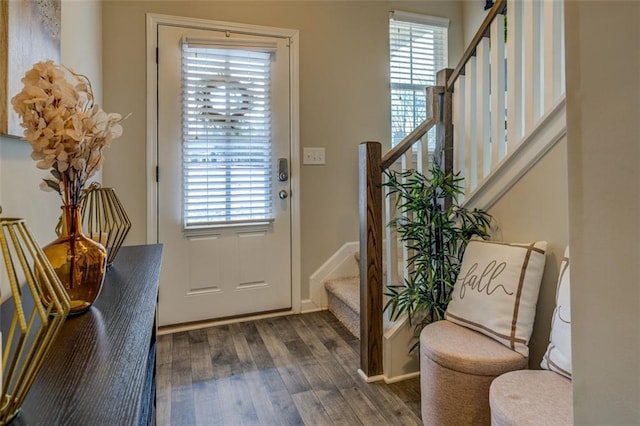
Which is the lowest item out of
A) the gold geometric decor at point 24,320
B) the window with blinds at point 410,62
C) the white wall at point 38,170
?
the gold geometric decor at point 24,320

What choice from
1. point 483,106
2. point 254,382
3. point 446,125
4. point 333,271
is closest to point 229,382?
point 254,382

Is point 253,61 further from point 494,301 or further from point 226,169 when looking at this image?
point 494,301

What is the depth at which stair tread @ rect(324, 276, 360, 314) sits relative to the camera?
2565mm

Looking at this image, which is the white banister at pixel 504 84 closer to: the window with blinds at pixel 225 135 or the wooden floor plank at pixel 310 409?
the wooden floor plank at pixel 310 409

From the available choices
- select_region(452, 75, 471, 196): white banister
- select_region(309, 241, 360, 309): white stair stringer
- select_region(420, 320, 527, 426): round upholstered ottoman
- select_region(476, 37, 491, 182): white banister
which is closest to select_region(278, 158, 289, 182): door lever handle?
select_region(309, 241, 360, 309): white stair stringer

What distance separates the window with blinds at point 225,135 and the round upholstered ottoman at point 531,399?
1978 mm

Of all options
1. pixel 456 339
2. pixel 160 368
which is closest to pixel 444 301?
pixel 456 339

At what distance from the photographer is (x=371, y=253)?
1915 mm

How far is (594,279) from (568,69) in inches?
11.4

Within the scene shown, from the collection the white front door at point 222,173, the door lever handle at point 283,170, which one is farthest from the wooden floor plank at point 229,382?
the door lever handle at point 283,170

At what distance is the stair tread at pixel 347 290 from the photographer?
8.41 feet

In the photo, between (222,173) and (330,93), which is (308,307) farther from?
(330,93)

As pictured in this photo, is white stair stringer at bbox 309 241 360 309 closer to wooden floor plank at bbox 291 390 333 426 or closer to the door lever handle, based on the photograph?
the door lever handle

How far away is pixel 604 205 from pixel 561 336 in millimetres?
1021
